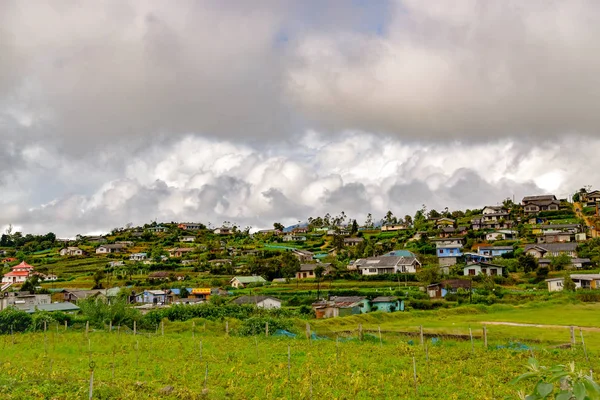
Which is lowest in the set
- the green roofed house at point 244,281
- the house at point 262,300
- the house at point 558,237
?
the house at point 262,300

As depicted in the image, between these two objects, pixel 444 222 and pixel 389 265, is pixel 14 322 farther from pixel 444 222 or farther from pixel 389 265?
pixel 444 222

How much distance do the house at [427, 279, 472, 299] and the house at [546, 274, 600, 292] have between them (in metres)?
8.72

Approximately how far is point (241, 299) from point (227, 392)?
40.3 meters

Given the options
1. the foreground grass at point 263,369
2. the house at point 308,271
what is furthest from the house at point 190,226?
the foreground grass at point 263,369

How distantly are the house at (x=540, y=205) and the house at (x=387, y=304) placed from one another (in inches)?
2543

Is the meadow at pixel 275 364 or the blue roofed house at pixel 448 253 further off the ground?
the blue roofed house at pixel 448 253

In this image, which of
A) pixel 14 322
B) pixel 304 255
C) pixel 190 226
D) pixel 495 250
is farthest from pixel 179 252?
pixel 14 322

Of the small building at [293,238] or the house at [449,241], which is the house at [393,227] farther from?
the house at [449,241]

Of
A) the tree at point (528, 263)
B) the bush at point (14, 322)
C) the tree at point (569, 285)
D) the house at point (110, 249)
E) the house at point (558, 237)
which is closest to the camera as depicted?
the bush at point (14, 322)

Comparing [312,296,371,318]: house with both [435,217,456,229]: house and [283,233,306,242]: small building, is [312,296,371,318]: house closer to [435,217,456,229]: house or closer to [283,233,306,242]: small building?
[435,217,456,229]: house

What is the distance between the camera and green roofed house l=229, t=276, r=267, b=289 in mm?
71062

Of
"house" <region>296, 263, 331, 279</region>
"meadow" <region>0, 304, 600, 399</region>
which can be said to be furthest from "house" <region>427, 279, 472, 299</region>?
"meadow" <region>0, 304, 600, 399</region>

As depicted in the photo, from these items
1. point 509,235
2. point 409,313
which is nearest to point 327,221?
point 509,235

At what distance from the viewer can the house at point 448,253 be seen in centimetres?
7719
